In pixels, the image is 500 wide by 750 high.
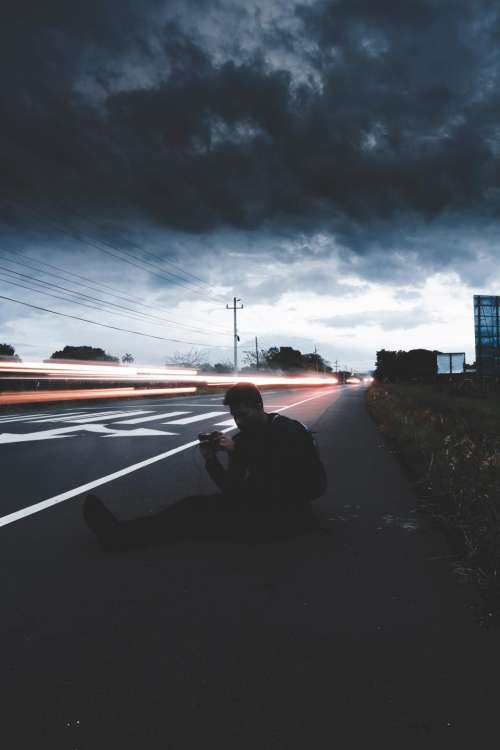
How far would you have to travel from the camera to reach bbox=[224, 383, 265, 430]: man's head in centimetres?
353

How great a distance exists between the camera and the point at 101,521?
3.23 m

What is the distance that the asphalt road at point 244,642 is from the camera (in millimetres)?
1596

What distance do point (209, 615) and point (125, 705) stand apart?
28.7 inches

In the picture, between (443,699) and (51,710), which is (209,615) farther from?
(443,699)

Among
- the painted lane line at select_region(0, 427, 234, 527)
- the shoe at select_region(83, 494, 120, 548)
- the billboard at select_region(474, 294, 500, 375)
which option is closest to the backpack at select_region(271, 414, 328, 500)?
the shoe at select_region(83, 494, 120, 548)

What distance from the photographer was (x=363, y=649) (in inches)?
81.7

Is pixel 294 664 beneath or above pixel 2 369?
beneath

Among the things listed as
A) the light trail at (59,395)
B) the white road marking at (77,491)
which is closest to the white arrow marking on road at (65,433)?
the white road marking at (77,491)

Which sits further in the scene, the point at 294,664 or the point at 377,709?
the point at 294,664

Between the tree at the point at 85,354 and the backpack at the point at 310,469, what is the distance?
322 ft

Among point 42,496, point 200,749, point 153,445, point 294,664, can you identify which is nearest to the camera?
point 200,749

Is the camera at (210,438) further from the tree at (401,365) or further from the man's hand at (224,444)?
the tree at (401,365)

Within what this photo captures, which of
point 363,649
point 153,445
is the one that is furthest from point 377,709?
point 153,445

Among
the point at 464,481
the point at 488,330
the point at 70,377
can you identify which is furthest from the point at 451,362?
the point at 464,481
